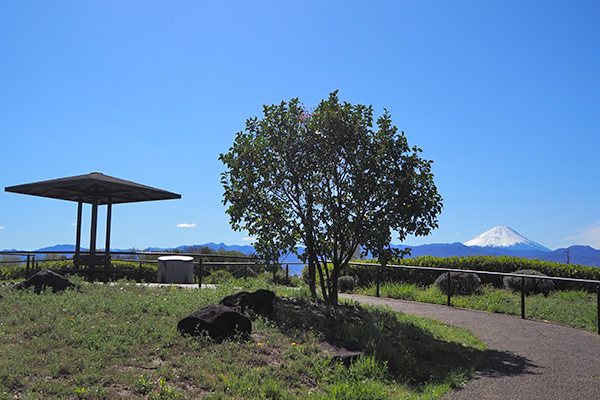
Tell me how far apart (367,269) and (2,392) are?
13.1 metres

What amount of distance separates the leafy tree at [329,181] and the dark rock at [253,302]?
177cm

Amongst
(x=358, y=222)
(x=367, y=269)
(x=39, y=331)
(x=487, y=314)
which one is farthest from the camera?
(x=367, y=269)

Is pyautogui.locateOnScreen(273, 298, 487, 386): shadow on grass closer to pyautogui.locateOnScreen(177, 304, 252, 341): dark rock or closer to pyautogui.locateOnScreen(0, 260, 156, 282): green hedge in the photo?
pyautogui.locateOnScreen(177, 304, 252, 341): dark rock

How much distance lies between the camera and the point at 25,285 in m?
9.67

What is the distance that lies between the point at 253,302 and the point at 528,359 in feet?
14.1

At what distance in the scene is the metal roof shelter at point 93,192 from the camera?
49.7 feet

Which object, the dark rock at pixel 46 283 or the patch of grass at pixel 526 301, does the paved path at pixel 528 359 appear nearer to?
the patch of grass at pixel 526 301

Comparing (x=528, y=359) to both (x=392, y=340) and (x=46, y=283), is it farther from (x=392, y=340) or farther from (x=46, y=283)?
(x=46, y=283)

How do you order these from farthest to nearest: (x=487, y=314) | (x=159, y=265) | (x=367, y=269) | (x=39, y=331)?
(x=367, y=269) → (x=159, y=265) → (x=487, y=314) → (x=39, y=331)

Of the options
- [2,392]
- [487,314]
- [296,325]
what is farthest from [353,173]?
[2,392]

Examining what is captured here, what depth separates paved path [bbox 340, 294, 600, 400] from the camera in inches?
227

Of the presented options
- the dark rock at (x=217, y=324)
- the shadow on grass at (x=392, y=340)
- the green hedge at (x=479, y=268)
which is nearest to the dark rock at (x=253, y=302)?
the shadow on grass at (x=392, y=340)

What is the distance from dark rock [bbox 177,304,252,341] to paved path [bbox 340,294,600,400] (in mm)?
2766

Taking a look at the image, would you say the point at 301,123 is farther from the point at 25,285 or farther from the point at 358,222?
the point at 25,285
